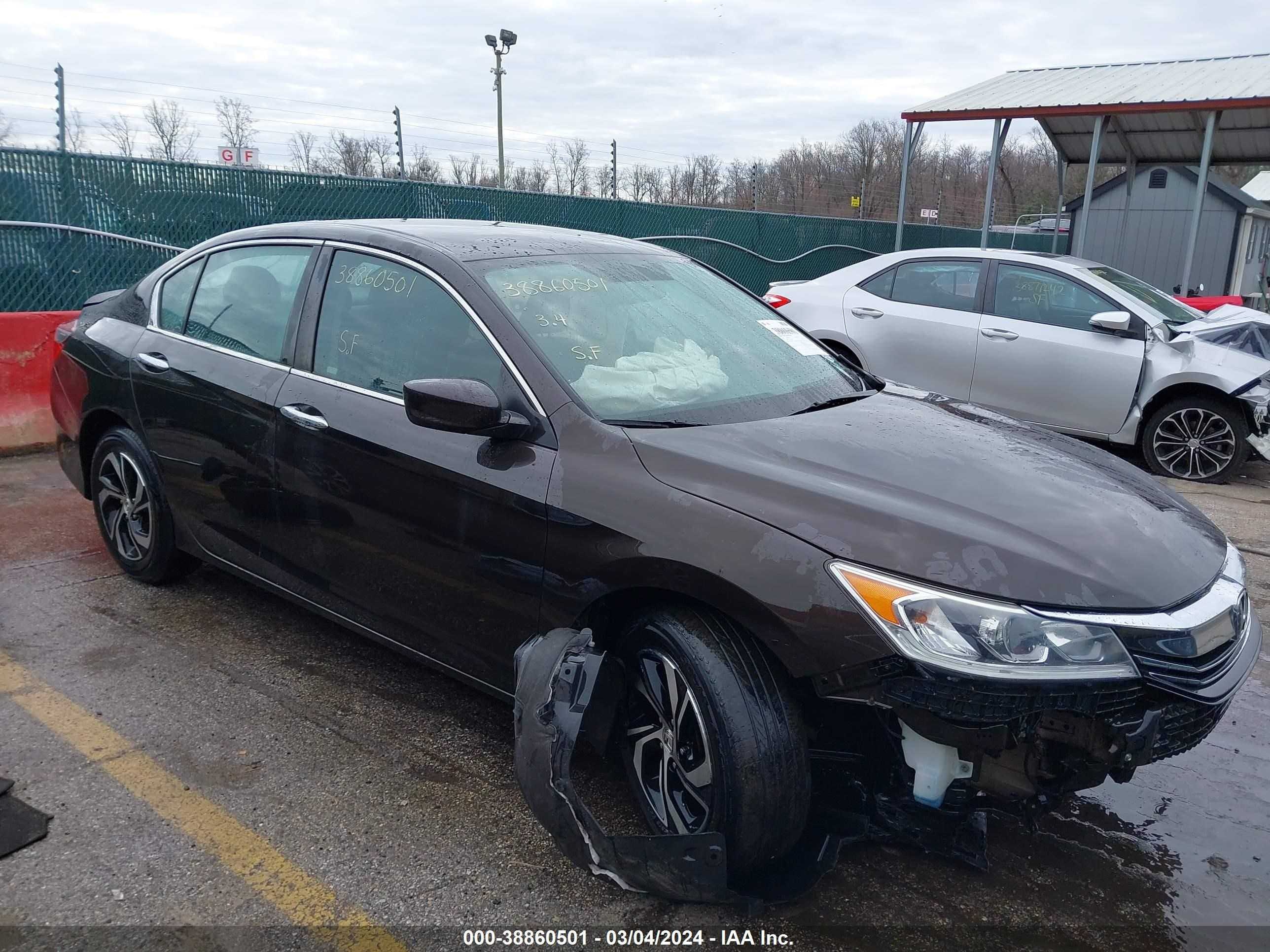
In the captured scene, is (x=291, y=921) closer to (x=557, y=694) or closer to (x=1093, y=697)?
(x=557, y=694)

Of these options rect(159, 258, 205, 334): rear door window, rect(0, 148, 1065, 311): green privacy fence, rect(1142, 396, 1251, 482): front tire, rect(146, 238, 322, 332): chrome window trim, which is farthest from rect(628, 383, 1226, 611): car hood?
rect(0, 148, 1065, 311): green privacy fence

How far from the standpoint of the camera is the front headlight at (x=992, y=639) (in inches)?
83.7

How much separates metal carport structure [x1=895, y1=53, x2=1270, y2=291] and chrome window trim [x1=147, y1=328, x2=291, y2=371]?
12.4 m

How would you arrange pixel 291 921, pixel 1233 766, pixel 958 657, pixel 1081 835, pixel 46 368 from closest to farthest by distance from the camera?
1. pixel 958 657
2. pixel 291 921
3. pixel 1081 835
4. pixel 1233 766
5. pixel 46 368

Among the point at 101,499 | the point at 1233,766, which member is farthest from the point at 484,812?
the point at 101,499

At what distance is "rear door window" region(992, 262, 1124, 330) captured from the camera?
7.39 meters

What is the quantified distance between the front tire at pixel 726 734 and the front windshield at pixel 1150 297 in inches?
249

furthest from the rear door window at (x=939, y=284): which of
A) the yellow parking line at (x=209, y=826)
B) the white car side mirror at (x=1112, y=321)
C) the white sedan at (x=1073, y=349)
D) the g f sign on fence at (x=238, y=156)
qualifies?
the g f sign on fence at (x=238, y=156)

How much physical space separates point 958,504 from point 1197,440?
576cm

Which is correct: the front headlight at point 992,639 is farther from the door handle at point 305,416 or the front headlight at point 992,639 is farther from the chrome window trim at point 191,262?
the chrome window trim at point 191,262

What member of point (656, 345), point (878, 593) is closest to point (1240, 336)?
point (656, 345)

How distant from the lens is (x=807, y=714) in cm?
246

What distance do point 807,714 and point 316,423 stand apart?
1859 millimetres

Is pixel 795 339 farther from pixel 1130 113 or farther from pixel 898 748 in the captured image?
pixel 1130 113
